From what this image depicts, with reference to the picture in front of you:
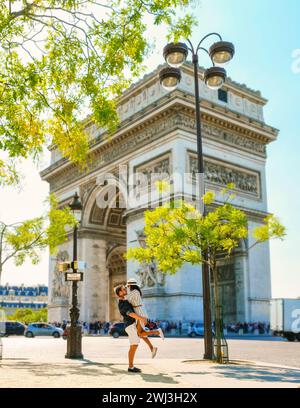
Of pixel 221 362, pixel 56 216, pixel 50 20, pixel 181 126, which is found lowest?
pixel 221 362

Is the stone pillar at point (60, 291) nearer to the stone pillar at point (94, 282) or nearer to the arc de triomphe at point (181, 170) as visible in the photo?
the arc de triomphe at point (181, 170)

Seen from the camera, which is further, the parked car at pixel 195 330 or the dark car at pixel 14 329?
the dark car at pixel 14 329

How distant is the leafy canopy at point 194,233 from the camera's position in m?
13.1

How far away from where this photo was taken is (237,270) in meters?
34.8

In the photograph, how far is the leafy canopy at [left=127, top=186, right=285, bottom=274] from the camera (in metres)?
13.1

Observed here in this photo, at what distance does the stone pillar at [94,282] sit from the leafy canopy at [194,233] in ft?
85.1

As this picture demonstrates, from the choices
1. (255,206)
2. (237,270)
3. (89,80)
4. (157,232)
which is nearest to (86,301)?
(237,270)

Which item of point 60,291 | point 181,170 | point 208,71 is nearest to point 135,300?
point 208,71

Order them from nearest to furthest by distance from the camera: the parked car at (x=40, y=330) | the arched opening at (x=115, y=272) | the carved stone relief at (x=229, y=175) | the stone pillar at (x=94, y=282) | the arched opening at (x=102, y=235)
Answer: the carved stone relief at (x=229, y=175) → the parked car at (x=40, y=330) → the stone pillar at (x=94, y=282) → the arched opening at (x=102, y=235) → the arched opening at (x=115, y=272)

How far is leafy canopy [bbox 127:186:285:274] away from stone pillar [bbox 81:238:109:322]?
85.1 feet

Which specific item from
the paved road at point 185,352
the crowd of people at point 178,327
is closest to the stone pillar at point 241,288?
the crowd of people at point 178,327
